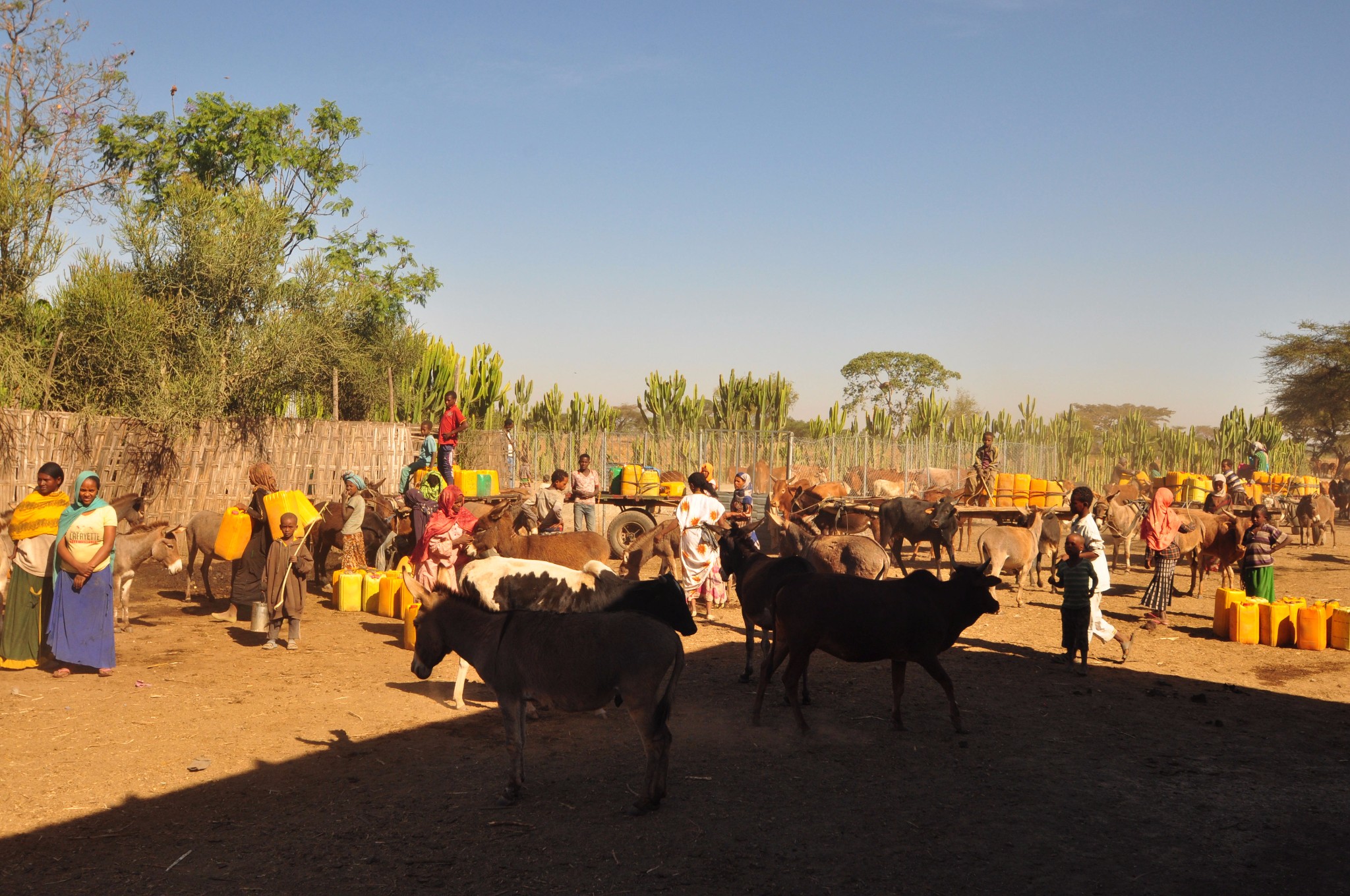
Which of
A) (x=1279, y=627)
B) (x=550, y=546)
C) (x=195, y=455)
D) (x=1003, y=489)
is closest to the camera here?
(x=1279, y=627)

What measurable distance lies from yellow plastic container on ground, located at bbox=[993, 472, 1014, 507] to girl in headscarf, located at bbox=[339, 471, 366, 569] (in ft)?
44.2

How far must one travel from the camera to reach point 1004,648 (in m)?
10.5

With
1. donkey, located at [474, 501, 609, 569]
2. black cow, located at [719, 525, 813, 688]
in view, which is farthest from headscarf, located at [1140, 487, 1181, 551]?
donkey, located at [474, 501, 609, 569]

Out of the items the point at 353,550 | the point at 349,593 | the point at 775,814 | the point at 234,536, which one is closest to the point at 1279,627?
the point at 775,814

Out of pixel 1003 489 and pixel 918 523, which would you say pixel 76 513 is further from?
pixel 1003 489

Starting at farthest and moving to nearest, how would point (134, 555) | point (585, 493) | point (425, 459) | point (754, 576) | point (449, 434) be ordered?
point (425, 459)
point (449, 434)
point (585, 493)
point (134, 555)
point (754, 576)

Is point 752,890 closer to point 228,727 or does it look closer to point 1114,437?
point 228,727

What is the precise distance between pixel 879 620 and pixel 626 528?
11112 mm

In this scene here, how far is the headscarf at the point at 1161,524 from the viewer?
12180 millimetres

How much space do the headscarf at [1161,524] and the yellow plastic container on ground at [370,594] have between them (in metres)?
10.4

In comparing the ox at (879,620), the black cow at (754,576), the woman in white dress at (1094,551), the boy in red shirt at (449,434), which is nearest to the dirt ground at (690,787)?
Answer: the ox at (879,620)

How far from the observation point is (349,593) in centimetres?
1236

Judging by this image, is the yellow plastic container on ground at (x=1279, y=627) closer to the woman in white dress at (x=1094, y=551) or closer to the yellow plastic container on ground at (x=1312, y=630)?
the yellow plastic container on ground at (x=1312, y=630)

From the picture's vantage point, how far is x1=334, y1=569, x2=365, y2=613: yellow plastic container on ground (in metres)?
12.3
